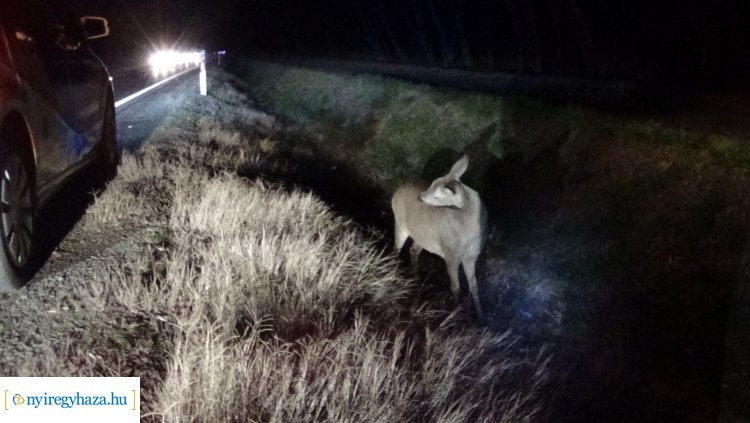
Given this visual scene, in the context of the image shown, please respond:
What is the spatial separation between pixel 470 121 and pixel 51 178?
7.95 meters

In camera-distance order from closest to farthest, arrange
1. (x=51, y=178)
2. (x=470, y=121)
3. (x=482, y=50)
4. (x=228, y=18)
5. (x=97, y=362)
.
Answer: (x=97, y=362), (x=51, y=178), (x=470, y=121), (x=482, y=50), (x=228, y=18)

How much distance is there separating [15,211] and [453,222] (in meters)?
3.79

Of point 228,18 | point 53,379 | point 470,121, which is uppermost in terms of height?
point 53,379

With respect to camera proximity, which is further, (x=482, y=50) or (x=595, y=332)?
(x=482, y=50)

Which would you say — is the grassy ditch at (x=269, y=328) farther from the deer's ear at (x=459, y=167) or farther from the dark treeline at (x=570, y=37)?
the dark treeline at (x=570, y=37)

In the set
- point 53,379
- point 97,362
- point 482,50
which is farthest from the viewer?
point 482,50

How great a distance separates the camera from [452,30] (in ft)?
121

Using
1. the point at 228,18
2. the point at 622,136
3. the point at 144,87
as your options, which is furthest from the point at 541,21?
the point at 228,18

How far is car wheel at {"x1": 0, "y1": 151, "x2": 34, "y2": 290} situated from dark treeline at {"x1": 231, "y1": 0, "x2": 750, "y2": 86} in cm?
1691

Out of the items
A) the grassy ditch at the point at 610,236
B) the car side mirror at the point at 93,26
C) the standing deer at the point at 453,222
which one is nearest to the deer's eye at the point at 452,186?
the standing deer at the point at 453,222

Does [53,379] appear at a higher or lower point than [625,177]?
higher

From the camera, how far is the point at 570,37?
27016 mm

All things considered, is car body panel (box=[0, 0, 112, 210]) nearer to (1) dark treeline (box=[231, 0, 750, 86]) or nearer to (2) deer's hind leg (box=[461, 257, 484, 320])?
(2) deer's hind leg (box=[461, 257, 484, 320])

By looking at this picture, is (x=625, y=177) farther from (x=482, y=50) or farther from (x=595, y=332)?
(x=482, y=50)
